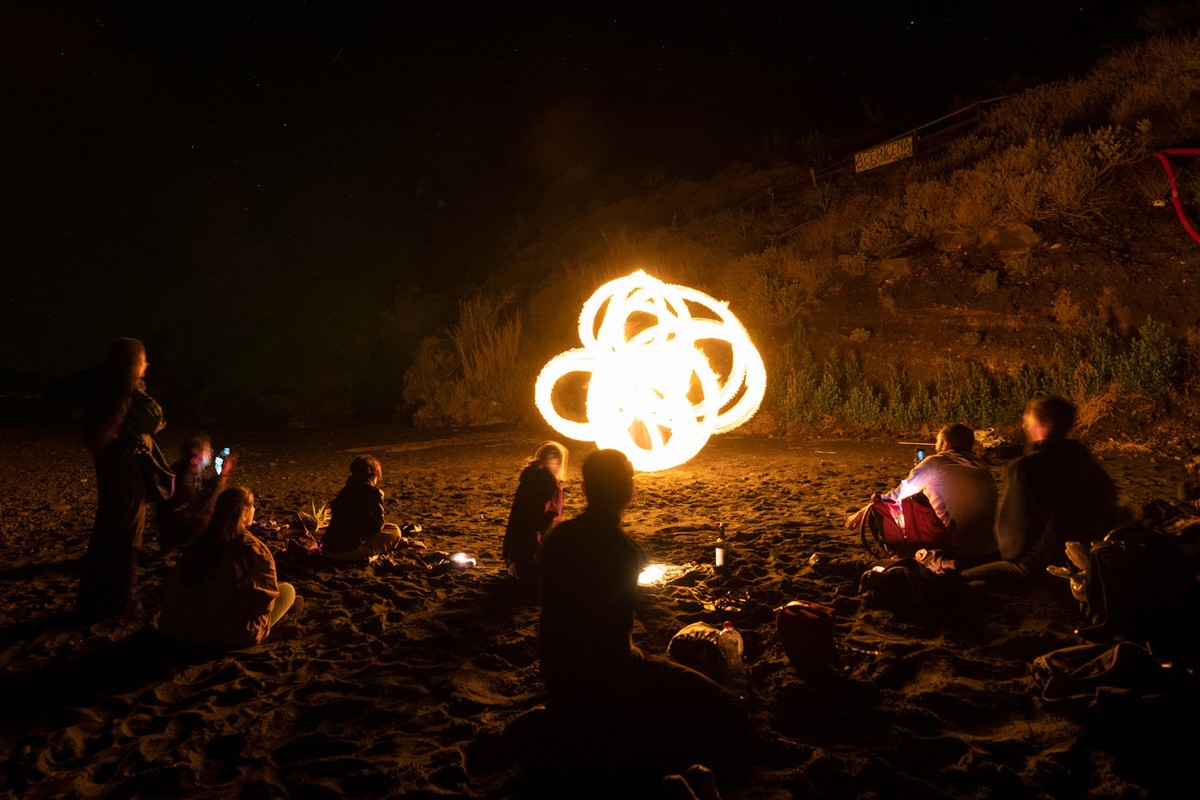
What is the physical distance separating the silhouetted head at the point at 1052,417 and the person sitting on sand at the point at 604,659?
3050 mm

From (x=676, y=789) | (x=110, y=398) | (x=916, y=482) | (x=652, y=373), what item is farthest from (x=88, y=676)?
(x=652, y=373)

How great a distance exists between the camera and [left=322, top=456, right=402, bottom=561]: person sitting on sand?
20.3 ft

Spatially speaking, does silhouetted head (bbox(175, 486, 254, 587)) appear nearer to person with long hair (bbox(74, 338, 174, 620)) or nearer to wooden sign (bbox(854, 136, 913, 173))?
person with long hair (bbox(74, 338, 174, 620))

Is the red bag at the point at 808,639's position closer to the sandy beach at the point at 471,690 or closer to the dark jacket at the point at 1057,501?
the sandy beach at the point at 471,690

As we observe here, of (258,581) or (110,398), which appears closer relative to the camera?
(258,581)

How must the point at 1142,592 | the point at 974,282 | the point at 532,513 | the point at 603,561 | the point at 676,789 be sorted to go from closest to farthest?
the point at 676,789, the point at 603,561, the point at 1142,592, the point at 532,513, the point at 974,282

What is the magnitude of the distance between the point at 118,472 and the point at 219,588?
4.08 ft

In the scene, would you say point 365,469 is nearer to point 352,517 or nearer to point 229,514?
point 352,517

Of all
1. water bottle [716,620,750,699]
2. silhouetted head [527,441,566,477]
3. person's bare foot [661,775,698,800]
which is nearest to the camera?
person's bare foot [661,775,698,800]

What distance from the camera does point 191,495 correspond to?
657 cm

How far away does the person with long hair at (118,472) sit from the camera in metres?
4.77

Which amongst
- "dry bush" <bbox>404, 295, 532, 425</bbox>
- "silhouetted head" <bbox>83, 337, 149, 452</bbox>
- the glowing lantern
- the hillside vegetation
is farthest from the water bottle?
"dry bush" <bbox>404, 295, 532, 425</bbox>

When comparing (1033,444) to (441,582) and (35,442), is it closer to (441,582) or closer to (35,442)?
(441,582)

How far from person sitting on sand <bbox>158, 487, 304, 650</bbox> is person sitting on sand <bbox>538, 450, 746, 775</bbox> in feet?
8.23
